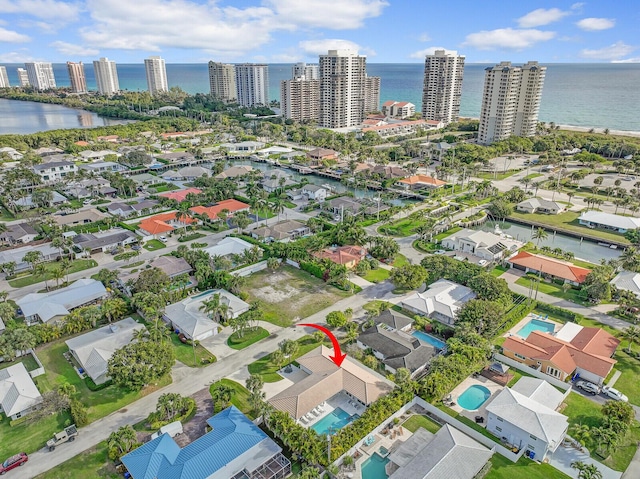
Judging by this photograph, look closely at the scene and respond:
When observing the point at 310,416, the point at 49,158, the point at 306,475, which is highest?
the point at 49,158

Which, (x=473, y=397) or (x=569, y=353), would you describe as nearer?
(x=473, y=397)

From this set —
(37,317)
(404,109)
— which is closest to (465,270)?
(37,317)

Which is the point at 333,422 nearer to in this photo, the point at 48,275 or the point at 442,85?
the point at 48,275

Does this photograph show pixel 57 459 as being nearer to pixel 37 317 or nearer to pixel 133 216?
pixel 37 317

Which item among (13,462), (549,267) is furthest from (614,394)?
(13,462)

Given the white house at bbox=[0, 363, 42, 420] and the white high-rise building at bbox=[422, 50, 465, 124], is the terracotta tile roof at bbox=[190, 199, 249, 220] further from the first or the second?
the white high-rise building at bbox=[422, 50, 465, 124]

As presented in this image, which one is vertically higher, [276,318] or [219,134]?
[219,134]
